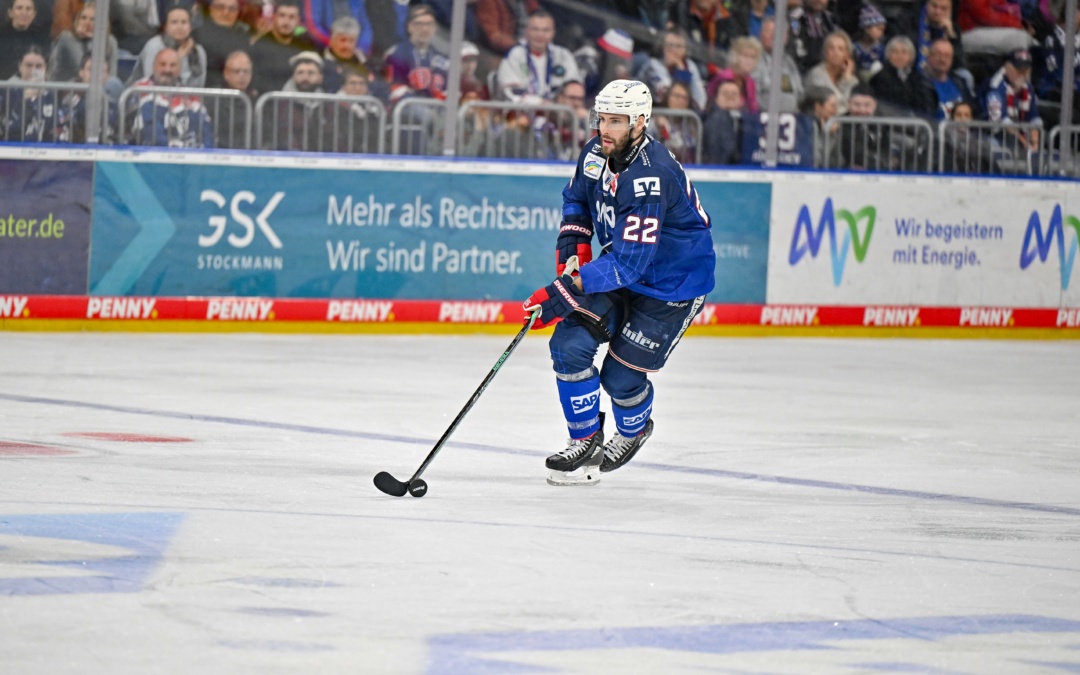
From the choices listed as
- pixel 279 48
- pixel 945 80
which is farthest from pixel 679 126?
pixel 279 48

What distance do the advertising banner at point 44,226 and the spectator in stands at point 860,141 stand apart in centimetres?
556

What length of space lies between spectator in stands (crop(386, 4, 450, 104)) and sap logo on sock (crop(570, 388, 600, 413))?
6.39m

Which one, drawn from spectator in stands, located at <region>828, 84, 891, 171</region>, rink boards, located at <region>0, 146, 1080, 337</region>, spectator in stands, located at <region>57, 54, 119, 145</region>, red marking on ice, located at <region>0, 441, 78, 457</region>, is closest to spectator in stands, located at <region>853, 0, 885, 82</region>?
spectator in stands, located at <region>828, 84, 891, 171</region>

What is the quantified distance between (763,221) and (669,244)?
6.92 meters

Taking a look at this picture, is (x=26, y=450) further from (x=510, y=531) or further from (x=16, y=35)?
(x=16, y=35)

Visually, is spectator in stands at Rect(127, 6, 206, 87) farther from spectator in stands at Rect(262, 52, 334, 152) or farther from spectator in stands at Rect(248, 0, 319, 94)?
spectator in stands at Rect(262, 52, 334, 152)

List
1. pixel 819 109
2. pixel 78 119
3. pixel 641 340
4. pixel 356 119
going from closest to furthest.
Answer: pixel 641 340 → pixel 78 119 → pixel 356 119 → pixel 819 109

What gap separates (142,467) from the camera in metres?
6.48

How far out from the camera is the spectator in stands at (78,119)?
38.5ft

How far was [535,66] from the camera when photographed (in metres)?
13.1

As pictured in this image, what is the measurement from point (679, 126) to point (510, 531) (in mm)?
8191

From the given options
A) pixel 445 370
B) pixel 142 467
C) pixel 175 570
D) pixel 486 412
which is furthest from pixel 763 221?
pixel 175 570

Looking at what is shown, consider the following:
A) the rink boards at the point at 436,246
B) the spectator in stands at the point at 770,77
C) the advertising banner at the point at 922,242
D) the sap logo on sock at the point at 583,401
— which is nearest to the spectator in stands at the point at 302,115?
the rink boards at the point at 436,246

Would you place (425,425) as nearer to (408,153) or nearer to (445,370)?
(445,370)
